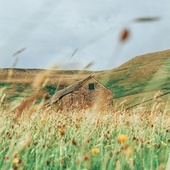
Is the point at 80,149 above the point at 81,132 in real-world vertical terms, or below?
below

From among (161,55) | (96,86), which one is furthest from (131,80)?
(96,86)

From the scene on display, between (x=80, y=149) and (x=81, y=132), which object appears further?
(x=81, y=132)

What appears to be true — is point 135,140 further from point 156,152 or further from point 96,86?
point 96,86

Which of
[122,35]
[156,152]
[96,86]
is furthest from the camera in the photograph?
[96,86]

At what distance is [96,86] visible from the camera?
2287 inches

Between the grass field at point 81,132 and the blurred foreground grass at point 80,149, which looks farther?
the blurred foreground grass at point 80,149

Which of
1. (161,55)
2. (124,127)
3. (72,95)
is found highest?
(161,55)

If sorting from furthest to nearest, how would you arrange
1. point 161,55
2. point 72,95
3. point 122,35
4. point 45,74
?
1. point 161,55
2. point 72,95
3. point 45,74
4. point 122,35

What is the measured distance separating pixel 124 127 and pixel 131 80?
359 ft

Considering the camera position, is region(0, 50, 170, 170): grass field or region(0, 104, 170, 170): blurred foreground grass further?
region(0, 104, 170, 170): blurred foreground grass

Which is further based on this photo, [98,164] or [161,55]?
[161,55]

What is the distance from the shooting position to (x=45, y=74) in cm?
224

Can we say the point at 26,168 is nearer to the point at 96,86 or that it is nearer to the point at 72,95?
the point at 72,95

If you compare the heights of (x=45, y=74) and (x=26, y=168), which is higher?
(x=45, y=74)
